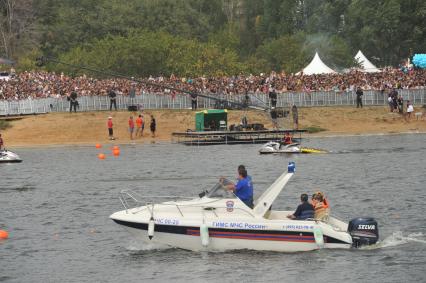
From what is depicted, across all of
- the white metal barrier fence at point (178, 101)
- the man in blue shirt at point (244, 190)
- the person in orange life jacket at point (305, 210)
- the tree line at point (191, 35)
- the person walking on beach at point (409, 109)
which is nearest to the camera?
A: the person in orange life jacket at point (305, 210)

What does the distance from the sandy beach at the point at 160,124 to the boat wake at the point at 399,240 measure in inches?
1543

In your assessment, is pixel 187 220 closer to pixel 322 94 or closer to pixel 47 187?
pixel 47 187

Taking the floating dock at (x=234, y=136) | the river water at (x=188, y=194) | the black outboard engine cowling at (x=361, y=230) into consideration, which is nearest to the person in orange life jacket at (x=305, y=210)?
the river water at (x=188, y=194)

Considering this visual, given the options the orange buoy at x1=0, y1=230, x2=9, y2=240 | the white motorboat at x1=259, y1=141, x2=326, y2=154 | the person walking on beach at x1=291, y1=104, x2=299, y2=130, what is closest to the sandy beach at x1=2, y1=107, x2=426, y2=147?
the person walking on beach at x1=291, y1=104, x2=299, y2=130

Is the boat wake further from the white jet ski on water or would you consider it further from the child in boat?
the child in boat

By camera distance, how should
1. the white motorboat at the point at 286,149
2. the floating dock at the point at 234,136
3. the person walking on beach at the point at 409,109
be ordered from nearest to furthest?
1. the white motorboat at the point at 286,149
2. the floating dock at the point at 234,136
3. the person walking on beach at the point at 409,109

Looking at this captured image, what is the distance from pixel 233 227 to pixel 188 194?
15.8m

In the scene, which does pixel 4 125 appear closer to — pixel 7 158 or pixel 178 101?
pixel 178 101

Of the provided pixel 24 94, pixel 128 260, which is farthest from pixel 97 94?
pixel 128 260

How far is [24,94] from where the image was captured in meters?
80.1

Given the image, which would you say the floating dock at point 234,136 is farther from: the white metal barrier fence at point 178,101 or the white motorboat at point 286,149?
the white motorboat at point 286,149

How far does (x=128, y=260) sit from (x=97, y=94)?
48.3 meters

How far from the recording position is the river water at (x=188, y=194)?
31.4 meters

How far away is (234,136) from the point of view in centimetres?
7262
